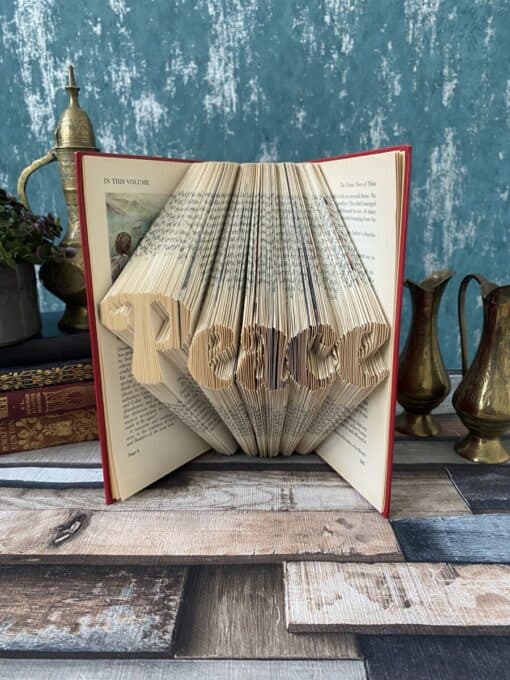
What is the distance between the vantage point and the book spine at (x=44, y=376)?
65 centimetres

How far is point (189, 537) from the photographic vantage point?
50cm

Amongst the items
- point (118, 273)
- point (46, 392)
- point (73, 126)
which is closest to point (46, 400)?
point (46, 392)

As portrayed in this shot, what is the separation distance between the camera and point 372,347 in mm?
489

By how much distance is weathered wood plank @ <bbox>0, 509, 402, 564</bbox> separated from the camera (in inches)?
18.7

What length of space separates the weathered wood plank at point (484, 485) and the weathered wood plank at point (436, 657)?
18cm

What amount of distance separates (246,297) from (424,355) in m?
0.29

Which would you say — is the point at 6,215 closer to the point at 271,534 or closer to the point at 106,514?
the point at 106,514

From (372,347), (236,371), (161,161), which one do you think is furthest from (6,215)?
(372,347)

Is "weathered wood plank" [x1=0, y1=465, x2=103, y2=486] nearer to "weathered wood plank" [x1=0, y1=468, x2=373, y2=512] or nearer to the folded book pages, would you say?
"weathered wood plank" [x1=0, y1=468, x2=373, y2=512]

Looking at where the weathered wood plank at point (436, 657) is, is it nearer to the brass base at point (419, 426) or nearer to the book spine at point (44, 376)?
the brass base at point (419, 426)

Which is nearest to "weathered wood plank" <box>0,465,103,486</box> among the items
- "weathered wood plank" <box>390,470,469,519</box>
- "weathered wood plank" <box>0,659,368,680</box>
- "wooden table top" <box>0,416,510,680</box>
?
"wooden table top" <box>0,416,510,680</box>

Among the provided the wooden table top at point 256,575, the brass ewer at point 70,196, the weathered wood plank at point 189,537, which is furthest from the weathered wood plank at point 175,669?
the brass ewer at point 70,196

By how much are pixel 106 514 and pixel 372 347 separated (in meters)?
0.32

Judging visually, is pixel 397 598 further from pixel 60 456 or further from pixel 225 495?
pixel 60 456
